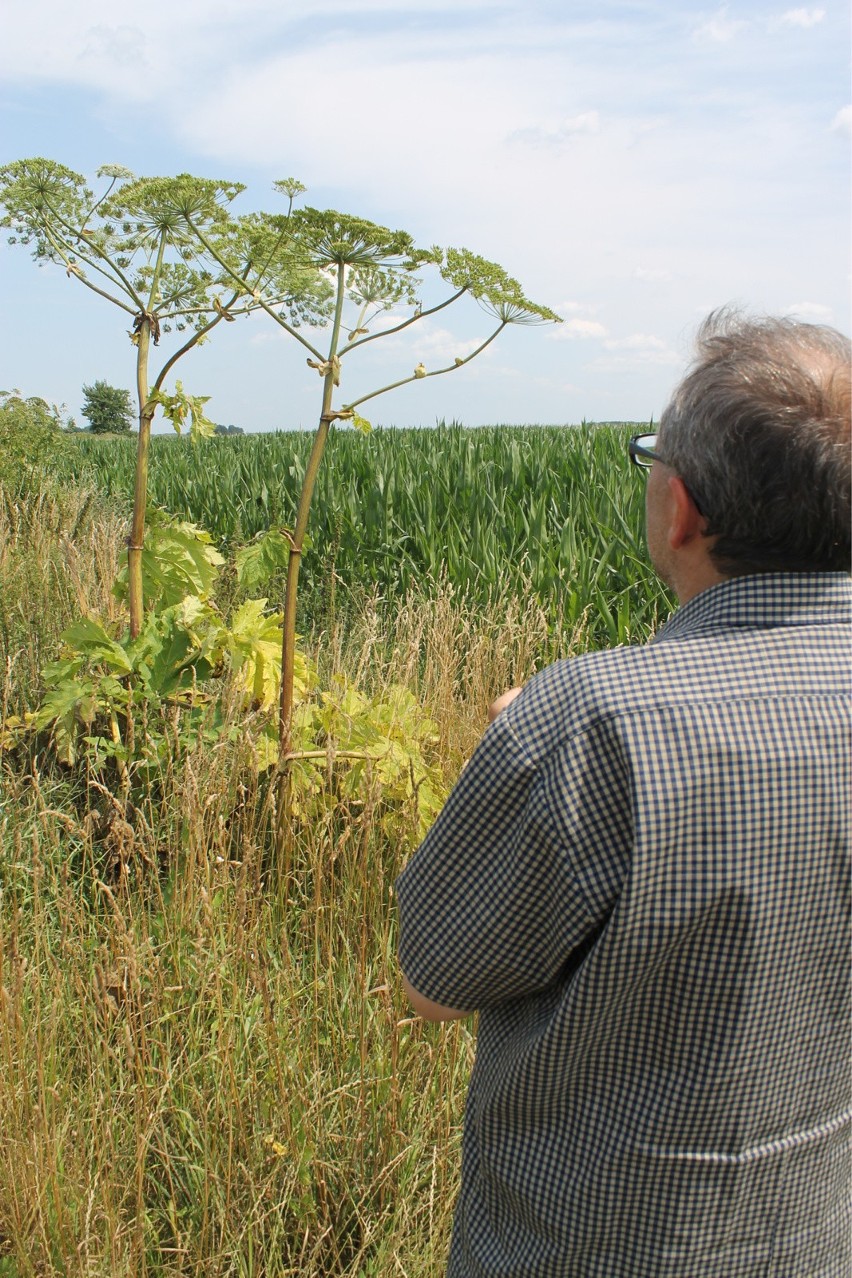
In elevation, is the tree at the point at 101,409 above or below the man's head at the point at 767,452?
above

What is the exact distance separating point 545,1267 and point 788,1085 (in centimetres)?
36

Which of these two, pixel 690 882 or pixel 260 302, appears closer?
pixel 690 882

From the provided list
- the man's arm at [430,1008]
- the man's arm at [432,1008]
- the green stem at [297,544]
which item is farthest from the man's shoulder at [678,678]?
the green stem at [297,544]

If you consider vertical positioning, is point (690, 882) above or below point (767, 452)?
below

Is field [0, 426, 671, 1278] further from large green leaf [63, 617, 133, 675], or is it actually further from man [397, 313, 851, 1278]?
man [397, 313, 851, 1278]

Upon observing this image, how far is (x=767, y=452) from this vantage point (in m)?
1.08

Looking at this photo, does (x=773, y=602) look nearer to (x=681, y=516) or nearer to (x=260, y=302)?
(x=681, y=516)

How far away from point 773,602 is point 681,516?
140 mm

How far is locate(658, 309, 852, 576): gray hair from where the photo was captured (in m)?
1.07

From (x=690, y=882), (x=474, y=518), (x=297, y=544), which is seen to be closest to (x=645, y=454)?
(x=690, y=882)

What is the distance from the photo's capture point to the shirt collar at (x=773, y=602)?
1110 millimetres

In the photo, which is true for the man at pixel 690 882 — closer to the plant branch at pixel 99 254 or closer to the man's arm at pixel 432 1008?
the man's arm at pixel 432 1008

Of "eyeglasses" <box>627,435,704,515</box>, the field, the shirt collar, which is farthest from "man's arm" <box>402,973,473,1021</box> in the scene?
the field

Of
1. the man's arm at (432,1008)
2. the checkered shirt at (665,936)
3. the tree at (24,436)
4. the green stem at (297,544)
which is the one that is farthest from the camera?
the tree at (24,436)
